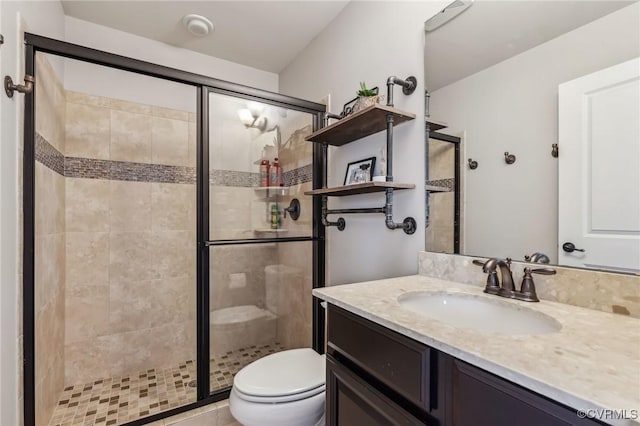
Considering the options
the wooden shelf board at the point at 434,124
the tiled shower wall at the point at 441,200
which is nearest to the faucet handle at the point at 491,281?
the tiled shower wall at the point at 441,200

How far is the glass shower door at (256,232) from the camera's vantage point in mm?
1731

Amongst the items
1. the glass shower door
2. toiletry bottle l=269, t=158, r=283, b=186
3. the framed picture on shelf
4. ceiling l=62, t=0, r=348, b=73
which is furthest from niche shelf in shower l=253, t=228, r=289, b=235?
ceiling l=62, t=0, r=348, b=73

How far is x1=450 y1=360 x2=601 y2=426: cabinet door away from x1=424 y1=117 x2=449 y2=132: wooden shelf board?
0.98 m

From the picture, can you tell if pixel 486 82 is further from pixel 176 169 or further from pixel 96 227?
pixel 96 227

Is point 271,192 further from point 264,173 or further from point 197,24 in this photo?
point 197,24

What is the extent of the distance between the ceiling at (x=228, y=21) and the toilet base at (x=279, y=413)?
2051 millimetres

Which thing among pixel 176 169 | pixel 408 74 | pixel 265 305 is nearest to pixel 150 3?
pixel 176 169

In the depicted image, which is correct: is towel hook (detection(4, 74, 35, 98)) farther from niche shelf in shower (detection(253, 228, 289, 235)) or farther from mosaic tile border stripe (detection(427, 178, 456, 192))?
mosaic tile border stripe (detection(427, 178, 456, 192))

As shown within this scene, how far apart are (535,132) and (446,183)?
14.0 inches

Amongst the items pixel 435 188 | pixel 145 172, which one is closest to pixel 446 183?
pixel 435 188

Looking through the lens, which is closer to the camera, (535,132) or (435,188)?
(535,132)

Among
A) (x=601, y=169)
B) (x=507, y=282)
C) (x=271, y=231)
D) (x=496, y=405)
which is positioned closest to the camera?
(x=496, y=405)

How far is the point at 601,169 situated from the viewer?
0.85 meters

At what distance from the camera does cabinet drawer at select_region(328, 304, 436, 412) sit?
68cm
